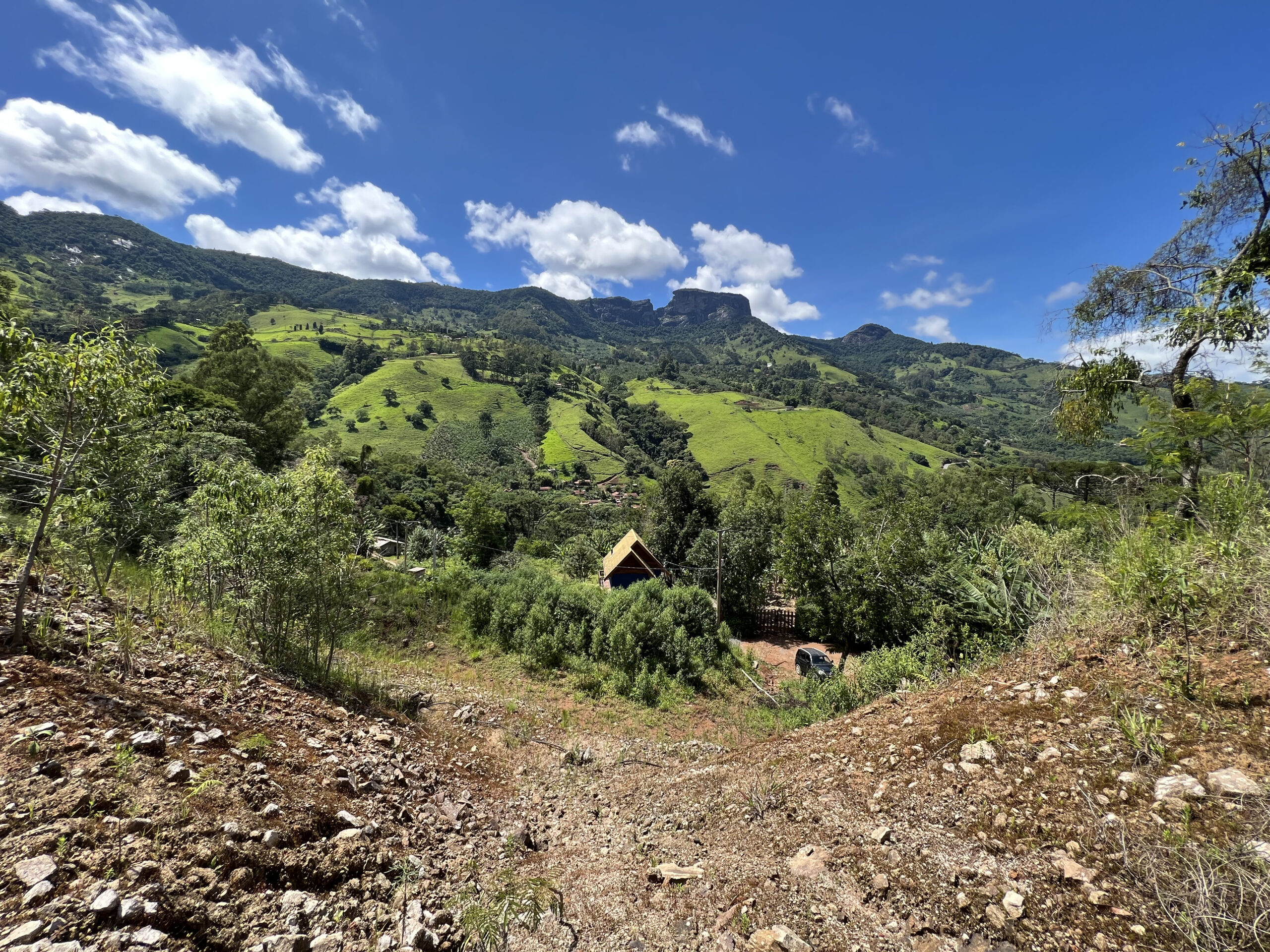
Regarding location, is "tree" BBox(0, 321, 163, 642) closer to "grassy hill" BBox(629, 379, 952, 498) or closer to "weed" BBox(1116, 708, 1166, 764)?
"weed" BBox(1116, 708, 1166, 764)

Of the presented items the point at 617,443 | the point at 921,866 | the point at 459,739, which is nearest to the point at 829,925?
the point at 921,866

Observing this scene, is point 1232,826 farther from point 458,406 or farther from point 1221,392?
point 458,406

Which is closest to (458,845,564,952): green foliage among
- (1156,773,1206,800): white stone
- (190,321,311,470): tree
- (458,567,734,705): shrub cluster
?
(1156,773,1206,800): white stone

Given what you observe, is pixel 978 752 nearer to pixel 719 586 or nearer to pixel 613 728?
pixel 613 728

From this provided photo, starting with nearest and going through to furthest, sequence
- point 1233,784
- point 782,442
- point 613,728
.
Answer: point 1233,784, point 613,728, point 782,442

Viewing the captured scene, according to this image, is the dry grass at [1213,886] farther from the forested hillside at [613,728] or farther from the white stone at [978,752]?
the white stone at [978,752]

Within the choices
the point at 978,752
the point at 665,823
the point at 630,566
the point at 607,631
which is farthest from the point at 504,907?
the point at 630,566

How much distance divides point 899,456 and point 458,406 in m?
85.6

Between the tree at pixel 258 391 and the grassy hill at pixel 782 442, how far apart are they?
2376 inches

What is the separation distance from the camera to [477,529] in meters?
27.4

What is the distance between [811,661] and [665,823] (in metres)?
11.6

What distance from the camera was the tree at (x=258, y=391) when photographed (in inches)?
1040

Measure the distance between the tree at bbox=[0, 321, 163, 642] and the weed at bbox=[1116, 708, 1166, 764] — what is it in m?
7.95

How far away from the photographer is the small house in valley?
75.7 feet
